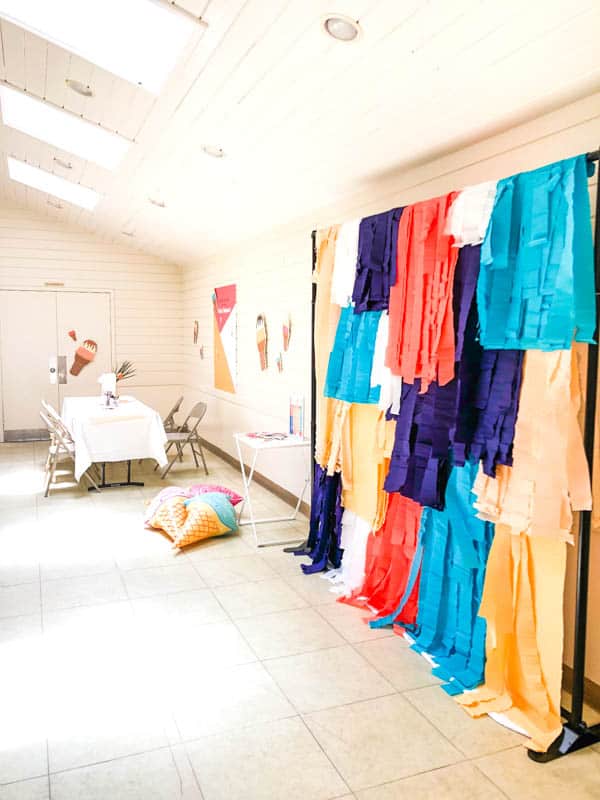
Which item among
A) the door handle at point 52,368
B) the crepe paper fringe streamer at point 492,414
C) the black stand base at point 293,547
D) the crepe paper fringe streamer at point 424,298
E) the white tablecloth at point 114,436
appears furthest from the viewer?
the door handle at point 52,368

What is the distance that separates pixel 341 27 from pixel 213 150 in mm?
2157

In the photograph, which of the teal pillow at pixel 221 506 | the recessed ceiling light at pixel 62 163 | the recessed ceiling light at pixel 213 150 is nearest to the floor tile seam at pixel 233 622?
the teal pillow at pixel 221 506

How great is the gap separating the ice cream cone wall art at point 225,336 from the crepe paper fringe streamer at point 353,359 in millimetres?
3524

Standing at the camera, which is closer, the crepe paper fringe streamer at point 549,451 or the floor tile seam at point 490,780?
the floor tile seam at point 490,780

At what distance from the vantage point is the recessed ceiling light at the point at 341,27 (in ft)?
8.93

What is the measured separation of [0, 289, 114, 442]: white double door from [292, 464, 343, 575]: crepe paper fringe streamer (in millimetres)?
6139

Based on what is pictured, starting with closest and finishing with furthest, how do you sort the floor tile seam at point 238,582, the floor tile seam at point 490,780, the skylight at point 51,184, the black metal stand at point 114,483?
the floor tile seam at point 490,780
the floor tile seam at point 238,582
the black metal stand at point 114,483
the skylight at point 51,184

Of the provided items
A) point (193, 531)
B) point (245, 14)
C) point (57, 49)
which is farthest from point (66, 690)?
point (57, 49)

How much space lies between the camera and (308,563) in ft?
15.2

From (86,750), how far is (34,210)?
8.22 metres

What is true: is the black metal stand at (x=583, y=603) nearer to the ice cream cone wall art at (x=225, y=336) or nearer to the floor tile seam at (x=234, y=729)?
the floor tile seam at (x=234, y=729)

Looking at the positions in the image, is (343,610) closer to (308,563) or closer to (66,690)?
(308,563)

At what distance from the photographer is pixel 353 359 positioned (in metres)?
3.96

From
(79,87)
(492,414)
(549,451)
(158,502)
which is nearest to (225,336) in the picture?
(158,502)
